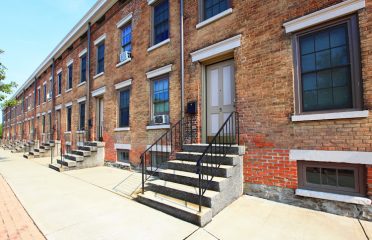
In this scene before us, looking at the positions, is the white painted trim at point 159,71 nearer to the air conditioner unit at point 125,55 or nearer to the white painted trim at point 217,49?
the white painted trim at point 217,49

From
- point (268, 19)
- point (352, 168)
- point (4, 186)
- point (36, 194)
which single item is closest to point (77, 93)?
point (4, 186)

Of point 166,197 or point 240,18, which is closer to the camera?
point 166,197

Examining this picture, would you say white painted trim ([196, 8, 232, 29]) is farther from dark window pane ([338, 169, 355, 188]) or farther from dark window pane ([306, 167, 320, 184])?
dark window pane ([338, 169, 355, 188])

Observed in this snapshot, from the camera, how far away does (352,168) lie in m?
3.97

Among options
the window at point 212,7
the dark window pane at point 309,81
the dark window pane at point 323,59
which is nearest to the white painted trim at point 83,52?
the window at point 212,7

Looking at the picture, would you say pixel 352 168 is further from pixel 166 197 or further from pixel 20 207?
pixel 20 207

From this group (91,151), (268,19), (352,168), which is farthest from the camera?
(91,151)

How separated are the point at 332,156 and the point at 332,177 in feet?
1.46

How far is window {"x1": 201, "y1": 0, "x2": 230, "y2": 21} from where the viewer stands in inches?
246

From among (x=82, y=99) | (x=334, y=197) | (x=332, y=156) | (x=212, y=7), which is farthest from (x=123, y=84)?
(x=334, y=197)

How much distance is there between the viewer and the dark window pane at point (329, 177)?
416 centimetres

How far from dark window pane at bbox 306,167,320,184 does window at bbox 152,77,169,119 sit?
4721 millimetres

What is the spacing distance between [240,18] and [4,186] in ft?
29.1

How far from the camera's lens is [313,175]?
4.41 m
